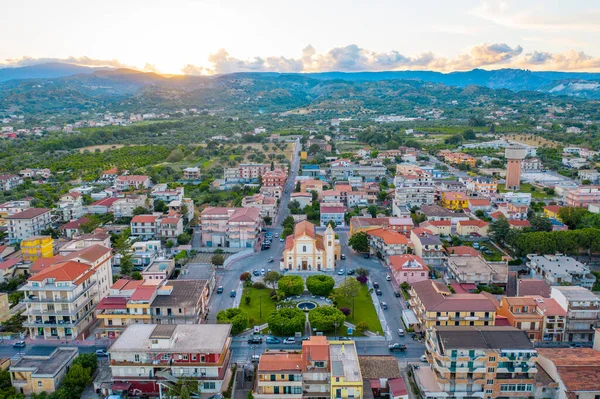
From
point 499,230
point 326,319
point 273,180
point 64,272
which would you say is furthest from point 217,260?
point 273,180

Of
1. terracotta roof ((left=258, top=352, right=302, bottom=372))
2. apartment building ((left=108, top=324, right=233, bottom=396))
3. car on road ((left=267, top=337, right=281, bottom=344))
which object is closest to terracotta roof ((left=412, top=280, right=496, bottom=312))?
terracotta roof ((left=258, top=352, right=302, bottom=372))

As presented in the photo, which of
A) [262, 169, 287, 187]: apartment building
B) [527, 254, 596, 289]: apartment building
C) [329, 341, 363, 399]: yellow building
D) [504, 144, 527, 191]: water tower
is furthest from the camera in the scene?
[262, 169, 287, 187]: apartment building

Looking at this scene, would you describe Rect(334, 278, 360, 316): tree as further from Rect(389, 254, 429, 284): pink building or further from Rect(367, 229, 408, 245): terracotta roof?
Rect(367, 229, 408, 245): terracotta roof

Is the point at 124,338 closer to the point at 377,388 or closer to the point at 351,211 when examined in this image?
the point at 377,388

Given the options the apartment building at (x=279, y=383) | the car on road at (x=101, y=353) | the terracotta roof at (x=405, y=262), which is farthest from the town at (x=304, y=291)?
the car on road at (x=101, y=353)

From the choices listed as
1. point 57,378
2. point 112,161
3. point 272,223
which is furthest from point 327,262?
point 112,161

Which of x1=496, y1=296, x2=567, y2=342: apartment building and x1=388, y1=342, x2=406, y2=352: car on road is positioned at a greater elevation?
x1=496, y1=296, x2=567, y2=342: apartment building

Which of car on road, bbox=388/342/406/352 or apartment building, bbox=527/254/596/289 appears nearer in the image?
car on road, bbox=388/342/406/352

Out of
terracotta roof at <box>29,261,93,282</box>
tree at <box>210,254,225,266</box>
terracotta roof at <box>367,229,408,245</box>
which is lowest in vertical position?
tree at <box>210,254,225,266</box>
